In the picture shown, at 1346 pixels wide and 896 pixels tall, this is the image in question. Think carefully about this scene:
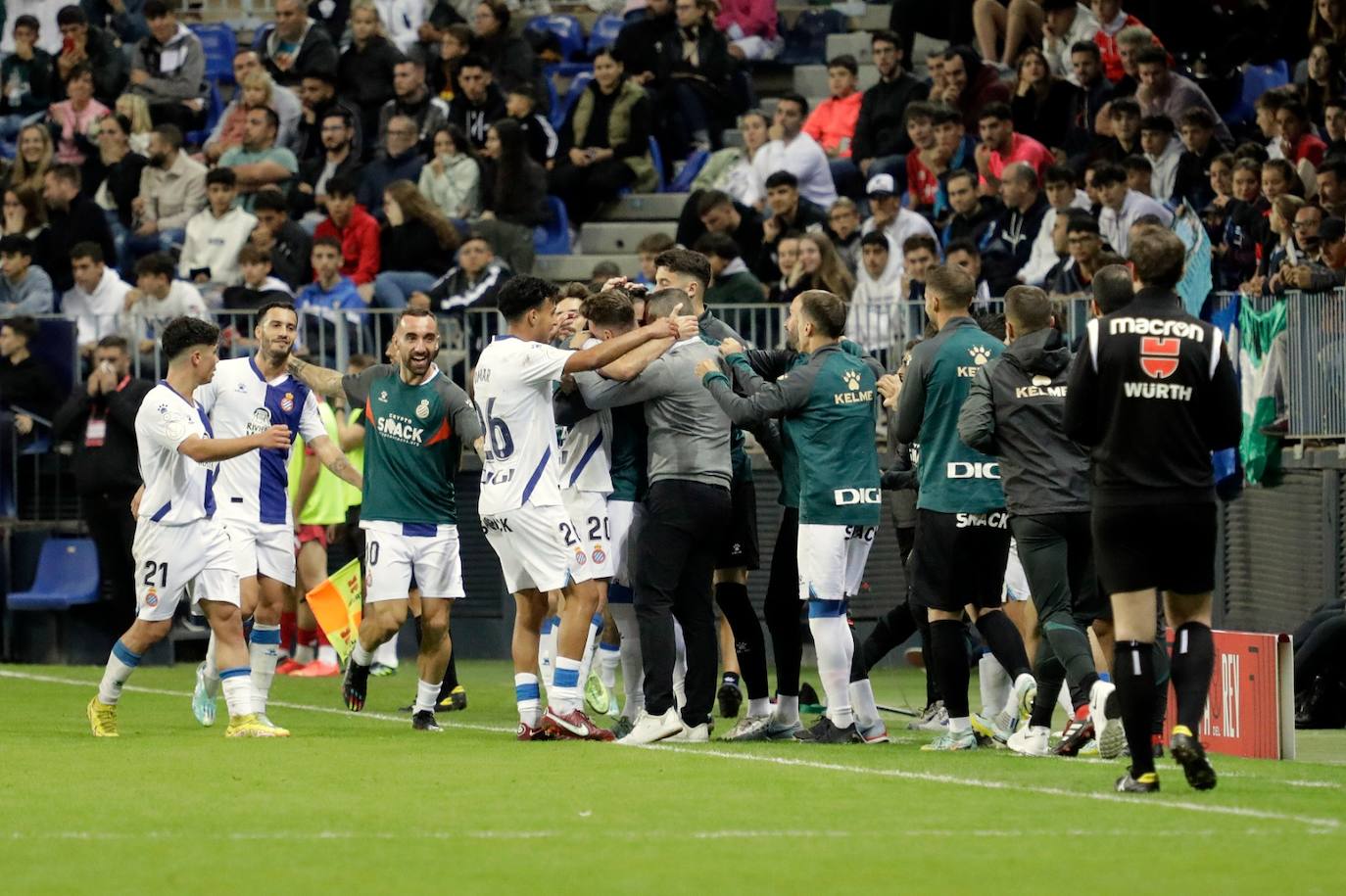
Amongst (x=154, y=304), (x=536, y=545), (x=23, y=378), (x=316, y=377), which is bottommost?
(x=536, y=545)

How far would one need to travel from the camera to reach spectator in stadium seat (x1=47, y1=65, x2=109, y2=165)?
23.5 m

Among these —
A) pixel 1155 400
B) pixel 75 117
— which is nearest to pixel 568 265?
pixel 75 117

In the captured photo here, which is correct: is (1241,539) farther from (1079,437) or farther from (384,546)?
(1079,437)

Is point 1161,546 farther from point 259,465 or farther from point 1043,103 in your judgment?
point 1043,103

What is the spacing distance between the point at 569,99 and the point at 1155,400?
14.7 m

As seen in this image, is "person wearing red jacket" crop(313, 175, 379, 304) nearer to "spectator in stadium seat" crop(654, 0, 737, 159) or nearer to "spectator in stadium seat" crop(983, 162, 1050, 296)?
"spectator in stadium seat" crop(654, 0, 737, 159)

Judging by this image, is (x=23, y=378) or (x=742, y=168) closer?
(x=23, y=378)

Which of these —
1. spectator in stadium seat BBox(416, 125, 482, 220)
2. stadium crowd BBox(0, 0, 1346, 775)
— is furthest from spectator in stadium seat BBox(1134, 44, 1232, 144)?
spectator in stadium seat BBox(416, 125, 482, 220)

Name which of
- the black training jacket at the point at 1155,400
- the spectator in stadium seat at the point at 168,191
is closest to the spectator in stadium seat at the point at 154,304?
the spectator in stadium seat at the point at 168,191

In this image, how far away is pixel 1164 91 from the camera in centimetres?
1930

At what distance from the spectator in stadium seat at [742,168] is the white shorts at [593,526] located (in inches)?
341

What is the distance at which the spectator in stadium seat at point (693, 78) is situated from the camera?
21984 millimetres

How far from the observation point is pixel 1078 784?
9086 millimetres

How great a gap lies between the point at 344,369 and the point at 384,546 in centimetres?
602
